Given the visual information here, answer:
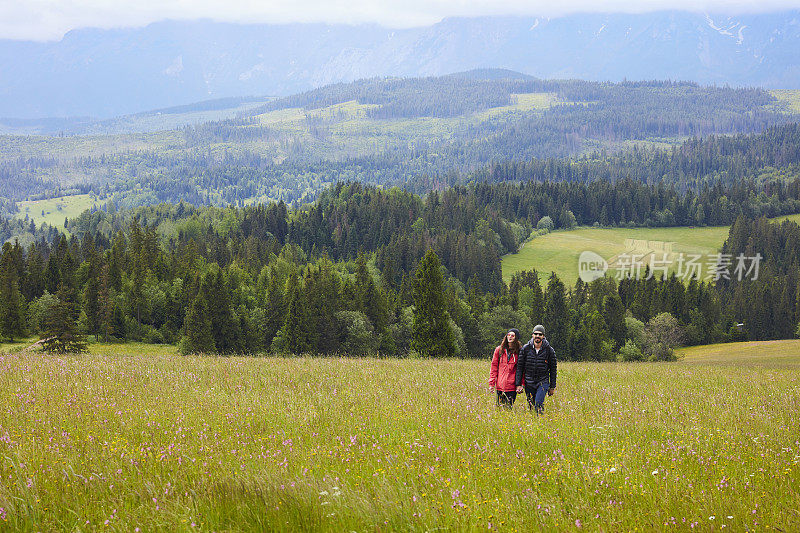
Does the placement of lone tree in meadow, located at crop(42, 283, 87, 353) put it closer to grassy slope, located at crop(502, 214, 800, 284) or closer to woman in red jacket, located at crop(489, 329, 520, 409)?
woman in red jacket, located at crop(489, 329, 520, 409)

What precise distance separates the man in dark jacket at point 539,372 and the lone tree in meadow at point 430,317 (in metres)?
38.2

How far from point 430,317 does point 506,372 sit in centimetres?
3880

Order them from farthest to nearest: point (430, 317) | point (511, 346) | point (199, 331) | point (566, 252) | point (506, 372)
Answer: point (566, 252), point (199, 331), point (430, 317), point (506, 372), point (511, 346)

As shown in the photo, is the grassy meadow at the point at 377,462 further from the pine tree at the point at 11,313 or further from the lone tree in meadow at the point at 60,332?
the pine tree at the point at 11,313

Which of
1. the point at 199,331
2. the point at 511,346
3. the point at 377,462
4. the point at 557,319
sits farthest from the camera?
the point at 557,319

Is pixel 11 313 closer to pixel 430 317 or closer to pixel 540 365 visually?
pixel 430 317

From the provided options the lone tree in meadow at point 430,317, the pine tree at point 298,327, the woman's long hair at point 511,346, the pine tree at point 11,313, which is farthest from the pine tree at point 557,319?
the woman's long hair at point 511,346

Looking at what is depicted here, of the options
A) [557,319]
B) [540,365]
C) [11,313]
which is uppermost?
[540,365]

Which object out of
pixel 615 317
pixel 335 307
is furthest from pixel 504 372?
pixel 615 317

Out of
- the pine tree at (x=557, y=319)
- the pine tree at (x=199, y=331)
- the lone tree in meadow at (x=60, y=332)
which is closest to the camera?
the lone tree in meadow at (x=60, y=332)

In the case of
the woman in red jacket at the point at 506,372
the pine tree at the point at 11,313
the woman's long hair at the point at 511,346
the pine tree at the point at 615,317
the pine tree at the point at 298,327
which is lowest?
the pine tree at the point at 615,317

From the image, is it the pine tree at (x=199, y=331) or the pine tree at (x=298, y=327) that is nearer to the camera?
the pine tree at (x=199, y=331)

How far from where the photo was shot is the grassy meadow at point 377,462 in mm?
6074

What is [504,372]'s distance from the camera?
12320 millimetres
